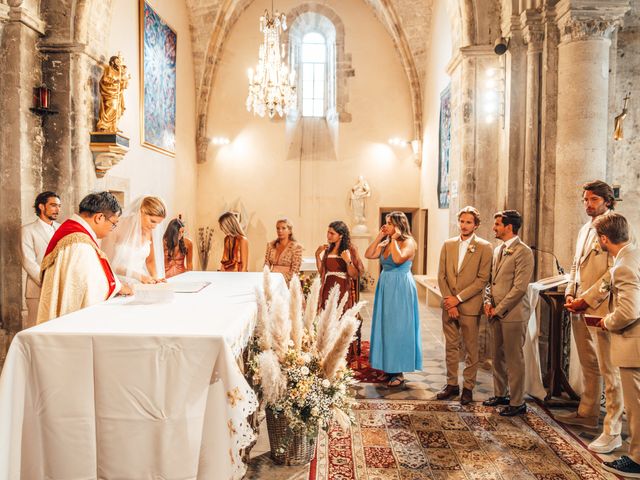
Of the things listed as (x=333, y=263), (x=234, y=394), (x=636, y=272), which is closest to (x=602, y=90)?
(x=636, y=272)

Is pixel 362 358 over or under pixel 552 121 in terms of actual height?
under

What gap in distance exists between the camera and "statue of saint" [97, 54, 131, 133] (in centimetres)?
641

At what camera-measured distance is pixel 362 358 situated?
641cm

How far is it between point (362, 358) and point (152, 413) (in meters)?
4.12

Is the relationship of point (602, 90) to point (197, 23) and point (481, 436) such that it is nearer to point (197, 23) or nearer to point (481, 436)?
point (481, 436)

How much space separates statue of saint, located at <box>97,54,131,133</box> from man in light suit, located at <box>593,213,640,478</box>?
5504 mm

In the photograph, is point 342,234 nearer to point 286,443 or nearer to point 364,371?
point 364,371

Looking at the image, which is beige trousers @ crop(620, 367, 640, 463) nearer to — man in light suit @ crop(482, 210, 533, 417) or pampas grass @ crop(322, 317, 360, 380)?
man in light suit @ crop(482, 210, 533, 417)

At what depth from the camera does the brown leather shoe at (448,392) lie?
15.7 feet

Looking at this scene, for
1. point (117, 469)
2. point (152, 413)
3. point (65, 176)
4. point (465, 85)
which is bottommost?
point (117, 469)

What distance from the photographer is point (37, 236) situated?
5215 mm

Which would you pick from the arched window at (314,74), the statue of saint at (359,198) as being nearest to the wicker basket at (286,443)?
the statue of saint at (359,198)

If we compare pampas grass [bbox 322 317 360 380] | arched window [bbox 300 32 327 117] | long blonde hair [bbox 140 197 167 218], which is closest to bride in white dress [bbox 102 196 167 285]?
long blonde hair [bbox 140 197 167 218]

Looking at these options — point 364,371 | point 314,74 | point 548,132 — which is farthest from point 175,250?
point 314,74
